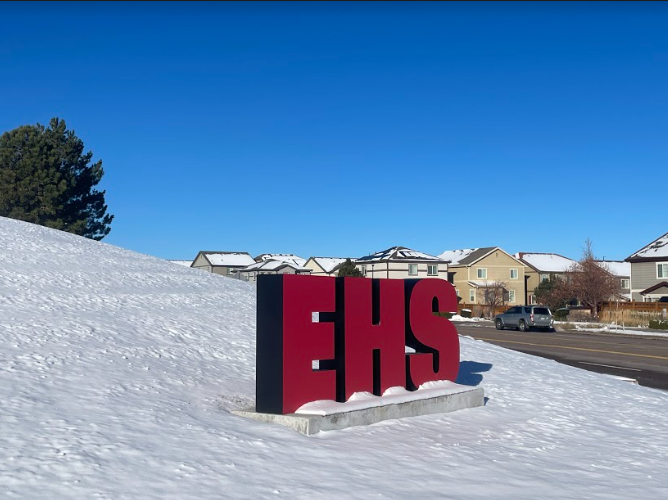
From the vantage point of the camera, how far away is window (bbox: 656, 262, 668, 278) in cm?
6177

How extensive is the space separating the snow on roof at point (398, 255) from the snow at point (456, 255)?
4113 mm

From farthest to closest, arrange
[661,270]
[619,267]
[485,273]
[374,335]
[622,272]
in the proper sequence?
[619,267], [622,272], [485,273], [661,270], [374,335]

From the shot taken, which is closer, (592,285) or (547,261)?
(592,285)

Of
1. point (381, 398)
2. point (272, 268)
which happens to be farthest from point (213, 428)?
point (272, 268)

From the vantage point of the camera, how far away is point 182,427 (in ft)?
25.2

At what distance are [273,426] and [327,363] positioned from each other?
1.58 m

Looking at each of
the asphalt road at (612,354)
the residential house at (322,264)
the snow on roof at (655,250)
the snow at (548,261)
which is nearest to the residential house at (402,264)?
the residential house at (322,264)

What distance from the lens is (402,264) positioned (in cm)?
8150

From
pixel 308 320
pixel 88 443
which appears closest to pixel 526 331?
pixel 308 320

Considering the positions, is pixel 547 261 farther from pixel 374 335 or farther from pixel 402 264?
pixel 374 335

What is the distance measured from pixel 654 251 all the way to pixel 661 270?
7.67ft

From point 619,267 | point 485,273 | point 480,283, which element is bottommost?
point 480,283

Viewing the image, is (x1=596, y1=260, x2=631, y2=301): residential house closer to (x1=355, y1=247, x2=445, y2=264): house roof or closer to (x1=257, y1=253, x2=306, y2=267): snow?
(x1=355, y1=247, x2=445, y2=264): house roof

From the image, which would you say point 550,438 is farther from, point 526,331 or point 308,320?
point 526,331
